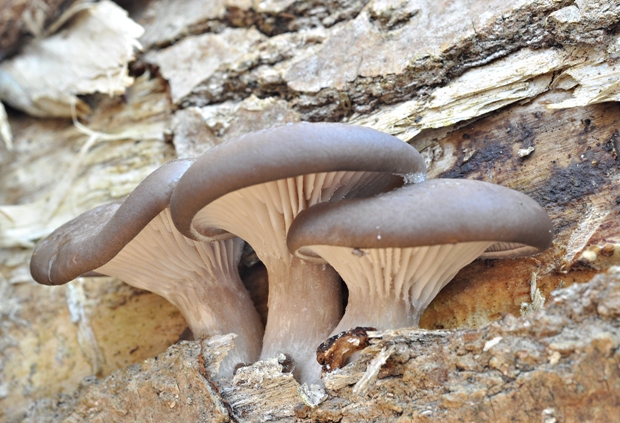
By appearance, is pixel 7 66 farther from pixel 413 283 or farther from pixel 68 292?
pixel 413 283

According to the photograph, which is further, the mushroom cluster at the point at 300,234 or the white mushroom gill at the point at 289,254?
the white mushroom gill at the point at 289,254

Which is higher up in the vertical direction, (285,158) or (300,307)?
(285,158)

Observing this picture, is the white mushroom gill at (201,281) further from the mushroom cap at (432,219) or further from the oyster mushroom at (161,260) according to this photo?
the mushroom cap at (432,219)

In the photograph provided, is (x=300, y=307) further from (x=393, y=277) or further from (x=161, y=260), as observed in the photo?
(x=161, y=260)

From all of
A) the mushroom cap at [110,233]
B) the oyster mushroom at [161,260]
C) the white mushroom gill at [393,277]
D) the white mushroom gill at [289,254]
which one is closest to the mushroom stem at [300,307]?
the white mushroom gill at [289,254]

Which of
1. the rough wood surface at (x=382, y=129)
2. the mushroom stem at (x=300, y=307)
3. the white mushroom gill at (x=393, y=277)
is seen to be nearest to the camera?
the rough wood surface at (x=382, y=129)

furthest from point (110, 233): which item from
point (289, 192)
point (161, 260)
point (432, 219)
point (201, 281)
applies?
point (432, 219)
